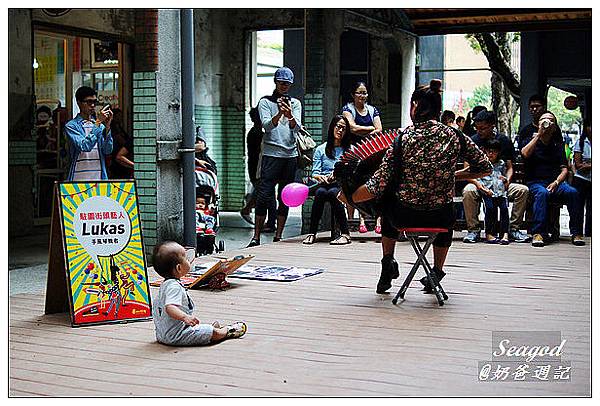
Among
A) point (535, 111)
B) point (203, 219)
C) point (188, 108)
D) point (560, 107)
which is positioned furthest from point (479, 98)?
point (188, 108)

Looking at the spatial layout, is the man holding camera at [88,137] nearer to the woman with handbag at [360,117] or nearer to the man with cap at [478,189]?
the woman with handbag at [360,117]

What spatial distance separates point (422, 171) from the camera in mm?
5988

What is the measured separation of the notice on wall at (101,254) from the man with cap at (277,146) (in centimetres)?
352

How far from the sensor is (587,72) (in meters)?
17.2

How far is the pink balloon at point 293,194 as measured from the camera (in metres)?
8.76

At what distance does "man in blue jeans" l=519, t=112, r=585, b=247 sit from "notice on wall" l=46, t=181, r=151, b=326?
4614mm

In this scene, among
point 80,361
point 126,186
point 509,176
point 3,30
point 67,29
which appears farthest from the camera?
point 67,29

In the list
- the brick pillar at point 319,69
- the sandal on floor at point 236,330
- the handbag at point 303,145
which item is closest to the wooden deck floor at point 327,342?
the sandal on floor at point 236,330

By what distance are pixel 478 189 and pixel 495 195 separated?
0.18m

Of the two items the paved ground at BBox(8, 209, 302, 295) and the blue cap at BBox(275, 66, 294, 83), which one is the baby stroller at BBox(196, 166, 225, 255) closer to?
the paved ground at BBox(8, 209, 302, 295)

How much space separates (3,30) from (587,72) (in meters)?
13.8

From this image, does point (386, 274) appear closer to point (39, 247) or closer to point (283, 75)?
point (283, 75)
